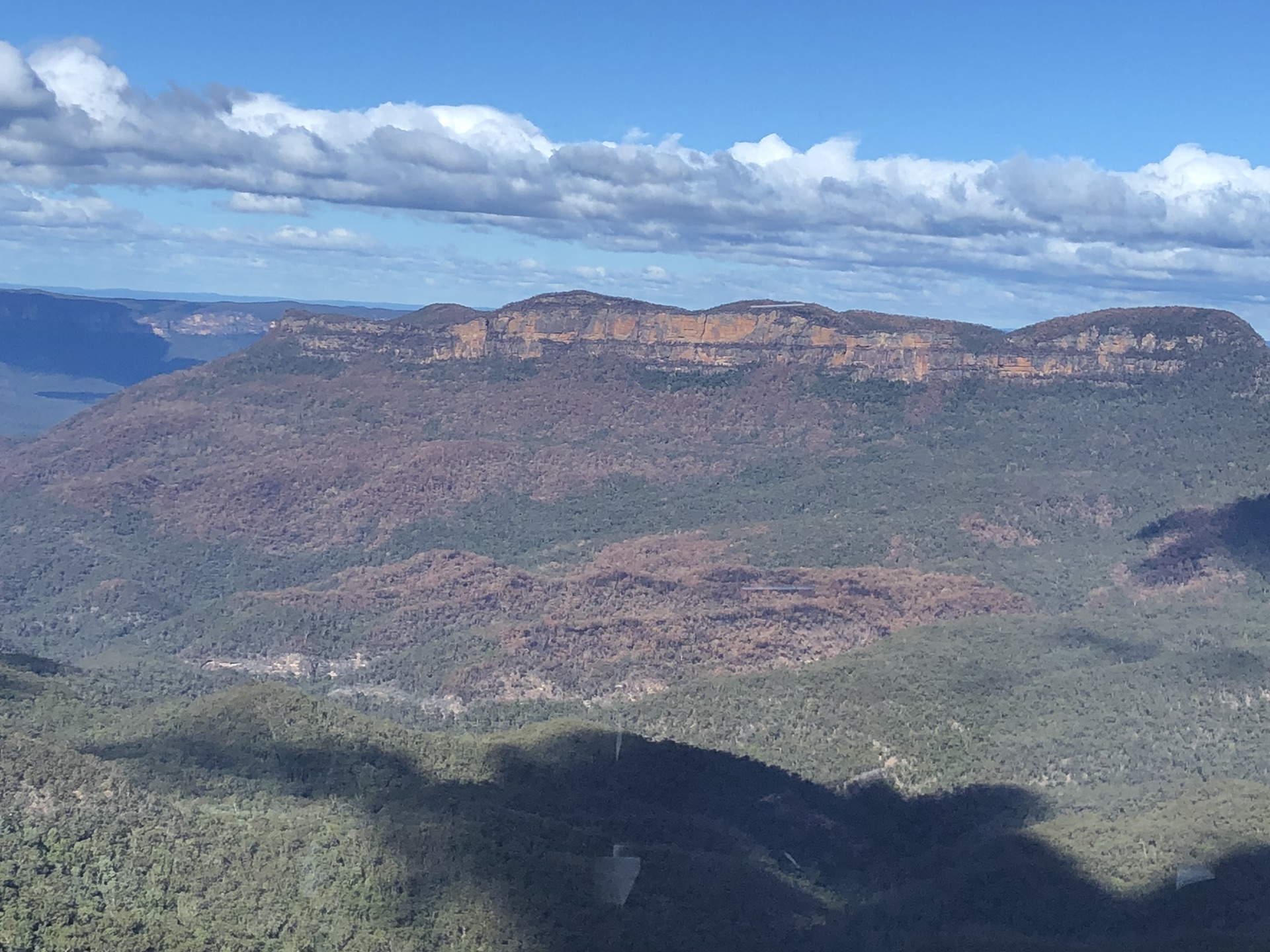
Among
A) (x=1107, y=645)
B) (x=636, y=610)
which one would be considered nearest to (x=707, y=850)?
(x=1107, y=645)

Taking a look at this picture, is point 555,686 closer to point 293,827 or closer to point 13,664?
point 13,664

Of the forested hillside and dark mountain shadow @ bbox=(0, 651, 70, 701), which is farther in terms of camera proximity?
dark mountain shadow @ bbox=(0, 651, 70, 701)

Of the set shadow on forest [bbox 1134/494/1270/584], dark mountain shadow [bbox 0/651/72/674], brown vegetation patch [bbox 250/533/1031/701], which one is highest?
shadow on forest [bbox 1134/494/1270/584]

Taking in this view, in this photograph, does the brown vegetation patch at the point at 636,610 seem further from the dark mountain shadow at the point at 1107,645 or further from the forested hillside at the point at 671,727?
the dark mountain shadow at the point at 1107,645

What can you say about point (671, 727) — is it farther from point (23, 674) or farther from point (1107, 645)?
point (23, 674)

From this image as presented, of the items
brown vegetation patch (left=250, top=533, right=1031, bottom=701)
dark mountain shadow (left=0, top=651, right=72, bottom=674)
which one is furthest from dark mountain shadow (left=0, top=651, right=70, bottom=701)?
brown vegetation patch (left=250, top=533, right=1031, bottom=701)

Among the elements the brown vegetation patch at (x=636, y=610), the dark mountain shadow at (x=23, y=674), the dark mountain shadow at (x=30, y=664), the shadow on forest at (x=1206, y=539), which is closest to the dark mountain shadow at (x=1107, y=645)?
the brown vegetation patch at (x=636, y=610)

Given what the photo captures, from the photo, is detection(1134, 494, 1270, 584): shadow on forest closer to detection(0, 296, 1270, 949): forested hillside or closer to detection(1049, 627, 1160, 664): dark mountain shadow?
detection(0, 296, 1270, 949): forested hillside

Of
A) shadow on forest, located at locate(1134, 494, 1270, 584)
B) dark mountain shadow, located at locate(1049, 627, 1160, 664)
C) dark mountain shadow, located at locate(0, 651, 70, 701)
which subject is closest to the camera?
dark mountain shadow, located at locate(0, 651, 70, 701)
